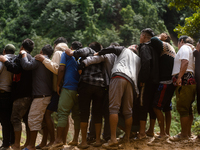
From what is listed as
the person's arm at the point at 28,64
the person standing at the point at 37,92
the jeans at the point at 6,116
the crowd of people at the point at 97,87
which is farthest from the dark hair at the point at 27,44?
the jeans at the point at 6,116

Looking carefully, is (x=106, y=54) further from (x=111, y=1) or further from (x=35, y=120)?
(x=111, y=1)

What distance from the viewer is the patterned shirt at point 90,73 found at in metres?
3.85

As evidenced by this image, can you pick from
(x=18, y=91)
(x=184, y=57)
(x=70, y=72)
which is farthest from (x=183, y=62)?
(x=18, y=91)

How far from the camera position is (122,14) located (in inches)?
1843

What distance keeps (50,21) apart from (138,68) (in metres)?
42.2

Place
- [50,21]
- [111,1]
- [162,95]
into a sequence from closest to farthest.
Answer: [162,95] → [50,21] → [111,1]

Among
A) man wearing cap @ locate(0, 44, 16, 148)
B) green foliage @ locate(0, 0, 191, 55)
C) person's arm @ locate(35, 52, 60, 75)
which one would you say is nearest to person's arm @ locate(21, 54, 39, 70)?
person's arm @ locate(35, 52, 60, 75)

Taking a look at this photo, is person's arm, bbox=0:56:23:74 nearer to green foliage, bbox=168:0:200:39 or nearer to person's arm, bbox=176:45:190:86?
person's arm, bbox=176:45:190:86

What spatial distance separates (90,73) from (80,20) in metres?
43.1

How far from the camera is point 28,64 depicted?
3965 millimetres

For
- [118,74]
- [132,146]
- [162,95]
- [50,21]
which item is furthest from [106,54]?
[50,21]

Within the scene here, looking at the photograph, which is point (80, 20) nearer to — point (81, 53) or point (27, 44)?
point (27, 44)

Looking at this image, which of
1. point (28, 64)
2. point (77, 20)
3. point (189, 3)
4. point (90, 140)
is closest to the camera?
point (28, 64)

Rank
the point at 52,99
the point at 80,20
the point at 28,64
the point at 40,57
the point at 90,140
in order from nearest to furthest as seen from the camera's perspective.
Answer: the point at 28,64, the point at 40,57, the point at 52,99, the point at 90,140, the point at 80,20
